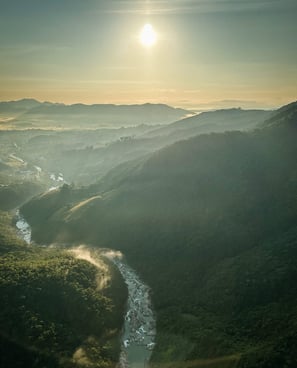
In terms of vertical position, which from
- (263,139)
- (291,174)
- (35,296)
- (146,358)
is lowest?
(146,358)

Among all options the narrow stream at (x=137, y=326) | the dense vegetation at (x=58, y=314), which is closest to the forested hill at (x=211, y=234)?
the narrow stream at (x=137, y=326)

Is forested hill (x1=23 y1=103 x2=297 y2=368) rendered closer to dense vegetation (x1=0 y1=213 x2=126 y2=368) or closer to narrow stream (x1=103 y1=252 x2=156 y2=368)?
narrow stream (x1=103 y1=252 x2=156 y2=368)

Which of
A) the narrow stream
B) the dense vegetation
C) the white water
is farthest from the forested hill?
the dense vegetation

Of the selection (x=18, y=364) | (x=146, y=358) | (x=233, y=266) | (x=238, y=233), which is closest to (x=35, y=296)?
(x=18, y=364)

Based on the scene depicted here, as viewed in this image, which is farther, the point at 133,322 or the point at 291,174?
the point at 291,174

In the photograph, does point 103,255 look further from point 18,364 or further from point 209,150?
point 209,150

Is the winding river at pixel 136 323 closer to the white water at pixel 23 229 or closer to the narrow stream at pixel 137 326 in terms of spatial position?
the narrow stream at pixel 137 326

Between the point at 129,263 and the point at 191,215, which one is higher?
the point at 191,215
